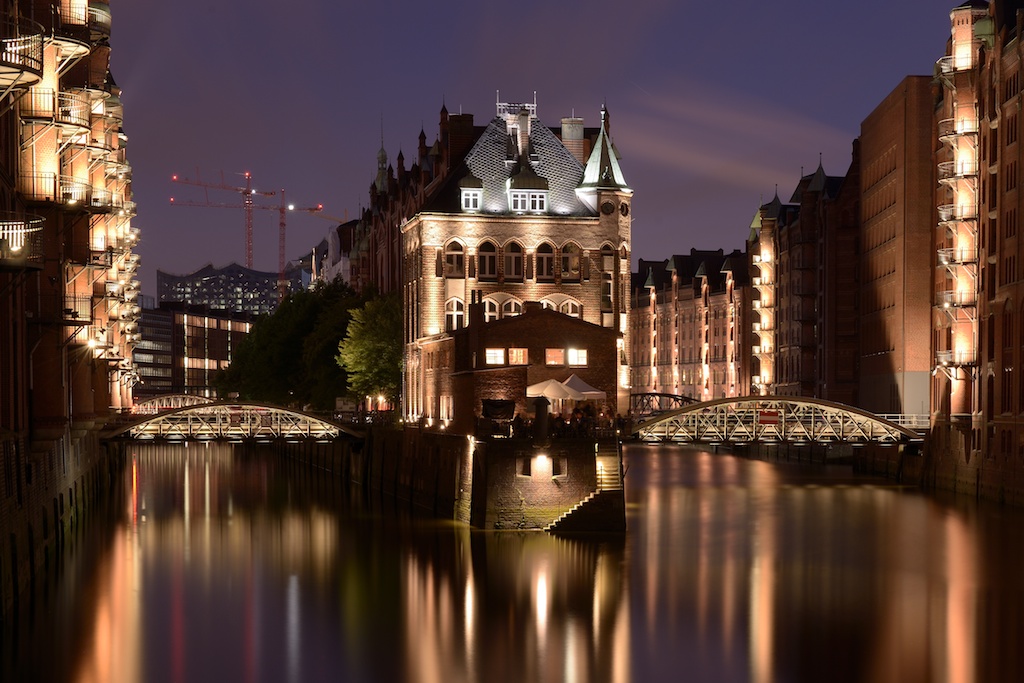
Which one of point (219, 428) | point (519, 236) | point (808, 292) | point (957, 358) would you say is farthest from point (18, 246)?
point (808, 292)

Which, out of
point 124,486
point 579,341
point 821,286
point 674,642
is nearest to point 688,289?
point 821,286

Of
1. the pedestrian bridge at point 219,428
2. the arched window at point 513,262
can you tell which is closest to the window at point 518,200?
the arched window at point 513,262

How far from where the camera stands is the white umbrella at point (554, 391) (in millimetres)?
61094

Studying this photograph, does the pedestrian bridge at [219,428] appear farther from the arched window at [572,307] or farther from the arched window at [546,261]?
the arched window at [546,261]

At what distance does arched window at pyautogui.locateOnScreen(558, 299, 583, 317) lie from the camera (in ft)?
282

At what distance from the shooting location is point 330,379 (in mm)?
104875

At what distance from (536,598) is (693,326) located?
388 feet

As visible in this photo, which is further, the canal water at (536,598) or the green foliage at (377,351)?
the green foliage at (377,351)

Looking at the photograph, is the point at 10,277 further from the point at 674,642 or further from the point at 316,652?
the point at 674,642

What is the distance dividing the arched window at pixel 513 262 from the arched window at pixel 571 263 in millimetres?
2464

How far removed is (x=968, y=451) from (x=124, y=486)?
48.5 metres

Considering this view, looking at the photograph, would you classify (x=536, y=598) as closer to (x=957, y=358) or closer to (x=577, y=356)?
(x=577, y=356)

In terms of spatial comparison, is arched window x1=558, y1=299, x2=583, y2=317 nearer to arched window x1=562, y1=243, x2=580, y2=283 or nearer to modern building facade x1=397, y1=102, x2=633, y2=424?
modern building facade x1=397, y1=102, x2=633, y2=424

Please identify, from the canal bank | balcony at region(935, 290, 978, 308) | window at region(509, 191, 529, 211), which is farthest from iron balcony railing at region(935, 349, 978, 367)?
the canal bank
